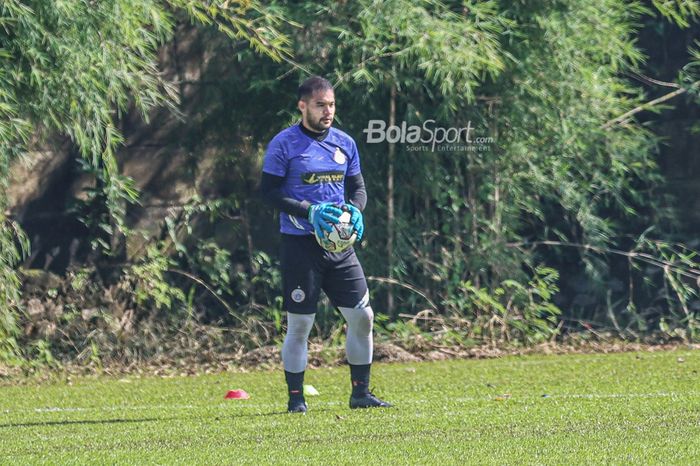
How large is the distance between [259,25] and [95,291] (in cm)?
244

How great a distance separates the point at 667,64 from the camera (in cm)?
1195

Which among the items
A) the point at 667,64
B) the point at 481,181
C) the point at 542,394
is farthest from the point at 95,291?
the point at 667,64

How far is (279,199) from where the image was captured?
6750 mm

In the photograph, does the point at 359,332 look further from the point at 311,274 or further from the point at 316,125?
the point at 316,125

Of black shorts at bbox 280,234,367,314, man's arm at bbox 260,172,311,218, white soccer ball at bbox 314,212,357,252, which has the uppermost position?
man's arm at bbox 260,172,311,218

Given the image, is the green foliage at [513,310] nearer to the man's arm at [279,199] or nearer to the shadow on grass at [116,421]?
the shadow on grass at [116,421]

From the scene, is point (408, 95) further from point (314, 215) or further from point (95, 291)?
point (314, 215)

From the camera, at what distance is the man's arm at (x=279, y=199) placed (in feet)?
21.9

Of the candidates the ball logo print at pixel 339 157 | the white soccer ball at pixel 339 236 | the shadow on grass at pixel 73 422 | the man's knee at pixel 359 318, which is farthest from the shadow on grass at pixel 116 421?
the ball logo print at pixel 339 157

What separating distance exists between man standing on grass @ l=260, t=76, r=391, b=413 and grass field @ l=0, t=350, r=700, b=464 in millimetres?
400

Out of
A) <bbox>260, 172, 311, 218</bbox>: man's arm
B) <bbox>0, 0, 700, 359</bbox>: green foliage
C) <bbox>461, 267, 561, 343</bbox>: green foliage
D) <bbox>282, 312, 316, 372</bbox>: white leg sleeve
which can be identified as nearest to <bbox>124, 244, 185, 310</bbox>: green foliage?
<bbox>0, 0, 700, 359</bbox>: green foliage

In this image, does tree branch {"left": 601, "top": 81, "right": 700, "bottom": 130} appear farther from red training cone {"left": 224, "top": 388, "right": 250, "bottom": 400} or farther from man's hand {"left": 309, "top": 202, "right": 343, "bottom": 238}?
man's hand {"left": 309, "top": 202, "right": 343, "bottom": 238}

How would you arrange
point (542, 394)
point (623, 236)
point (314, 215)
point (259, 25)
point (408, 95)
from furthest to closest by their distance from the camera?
1. point (623, 236)
2. point (408, 95)
3. point (259, 25)
4. point (542, 394)
5. point (314, 215)

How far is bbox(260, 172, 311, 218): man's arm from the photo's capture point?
6688 millimetres
